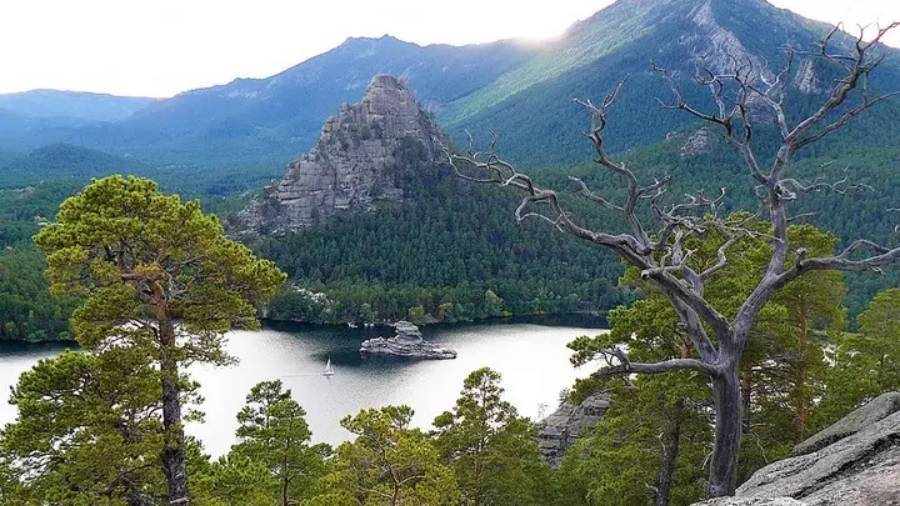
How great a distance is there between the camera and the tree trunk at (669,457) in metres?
15.5

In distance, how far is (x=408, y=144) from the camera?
501 feet

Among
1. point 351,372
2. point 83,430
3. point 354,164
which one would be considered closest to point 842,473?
point 83,430

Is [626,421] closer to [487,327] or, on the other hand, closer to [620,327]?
[620,327]

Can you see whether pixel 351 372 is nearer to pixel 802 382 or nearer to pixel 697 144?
pixel 802 382

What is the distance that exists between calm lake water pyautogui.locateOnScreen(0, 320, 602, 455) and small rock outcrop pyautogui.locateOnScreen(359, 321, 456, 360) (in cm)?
161

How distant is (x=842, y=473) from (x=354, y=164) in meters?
142

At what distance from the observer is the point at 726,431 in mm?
8641

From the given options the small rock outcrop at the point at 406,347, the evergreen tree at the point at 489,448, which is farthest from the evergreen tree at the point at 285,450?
the small rock outcrop at the point at 406,347

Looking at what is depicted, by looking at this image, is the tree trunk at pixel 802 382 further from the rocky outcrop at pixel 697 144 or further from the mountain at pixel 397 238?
the rocky outcrop at pixel 697 144

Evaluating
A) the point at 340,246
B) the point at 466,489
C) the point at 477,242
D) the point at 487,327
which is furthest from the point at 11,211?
the point at 466,489

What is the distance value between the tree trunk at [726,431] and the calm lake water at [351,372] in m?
37.8

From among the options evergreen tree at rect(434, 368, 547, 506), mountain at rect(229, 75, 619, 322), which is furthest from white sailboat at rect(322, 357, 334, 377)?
evergreen tree at rect(434, 368, 547, 506)

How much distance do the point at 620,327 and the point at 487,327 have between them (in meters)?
78.5

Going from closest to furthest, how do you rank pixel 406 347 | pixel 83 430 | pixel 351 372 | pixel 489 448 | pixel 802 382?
1. pixel 83 430
2. pixel 802 382
3. pixel 489 448
4. pixel 351 372
5. pixel 406 347
